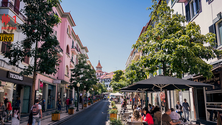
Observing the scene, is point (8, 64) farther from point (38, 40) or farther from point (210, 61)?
point (210, 61)

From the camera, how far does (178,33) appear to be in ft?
34.6

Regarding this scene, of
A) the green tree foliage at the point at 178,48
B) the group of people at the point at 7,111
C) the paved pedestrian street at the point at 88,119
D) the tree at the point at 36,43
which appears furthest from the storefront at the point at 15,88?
the green tree foliage at the point at 178,48

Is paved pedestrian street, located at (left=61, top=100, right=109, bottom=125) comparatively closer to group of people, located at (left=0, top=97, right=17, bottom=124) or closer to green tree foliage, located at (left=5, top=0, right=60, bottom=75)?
group of people, located at (left=0, top=97, right=17, bottom=124)

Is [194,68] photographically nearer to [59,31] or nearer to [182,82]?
[182,82]

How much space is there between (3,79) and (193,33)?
13195 millimetres

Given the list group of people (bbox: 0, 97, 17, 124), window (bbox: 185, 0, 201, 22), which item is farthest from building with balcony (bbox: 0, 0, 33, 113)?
window (bbox: 185, 0, 201, 22)

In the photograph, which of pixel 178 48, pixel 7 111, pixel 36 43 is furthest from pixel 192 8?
pixel 7 111

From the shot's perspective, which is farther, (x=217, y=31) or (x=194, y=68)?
(x=217, y=31)

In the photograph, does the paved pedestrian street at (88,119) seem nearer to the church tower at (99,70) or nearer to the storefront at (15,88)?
the storefront at (15,88)

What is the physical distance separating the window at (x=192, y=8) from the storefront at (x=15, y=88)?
627 inches

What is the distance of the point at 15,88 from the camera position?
1589 cm

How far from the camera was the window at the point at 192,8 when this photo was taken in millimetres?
14555

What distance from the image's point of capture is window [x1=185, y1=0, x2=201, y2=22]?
47.8 ft

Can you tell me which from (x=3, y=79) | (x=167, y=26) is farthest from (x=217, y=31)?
(x=3, y=79)
